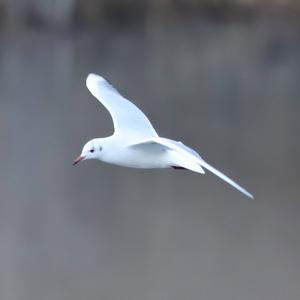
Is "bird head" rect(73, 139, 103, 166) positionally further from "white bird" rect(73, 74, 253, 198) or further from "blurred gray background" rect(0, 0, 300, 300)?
"blurred gray background" rect(0, 0, 300, 300)

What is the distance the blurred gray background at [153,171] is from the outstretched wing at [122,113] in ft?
4.39

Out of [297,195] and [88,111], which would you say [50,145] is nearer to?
[88,111]

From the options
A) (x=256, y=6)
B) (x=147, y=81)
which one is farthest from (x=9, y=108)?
(x=256, y=6)

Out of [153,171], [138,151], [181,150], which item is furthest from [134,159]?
[153,171]

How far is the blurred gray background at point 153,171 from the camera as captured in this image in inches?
177

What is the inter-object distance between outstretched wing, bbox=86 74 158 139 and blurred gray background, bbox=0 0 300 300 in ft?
4.39

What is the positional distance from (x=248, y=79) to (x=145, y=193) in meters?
2.20

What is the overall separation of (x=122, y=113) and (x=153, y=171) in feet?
9.62

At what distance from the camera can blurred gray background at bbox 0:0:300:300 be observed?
4492mm

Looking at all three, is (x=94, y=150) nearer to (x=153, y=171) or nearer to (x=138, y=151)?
(x=138, y=151)

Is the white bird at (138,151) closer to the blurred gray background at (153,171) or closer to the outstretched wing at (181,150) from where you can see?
the outstretched wing at (181,150)

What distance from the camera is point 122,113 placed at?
2.91 meters

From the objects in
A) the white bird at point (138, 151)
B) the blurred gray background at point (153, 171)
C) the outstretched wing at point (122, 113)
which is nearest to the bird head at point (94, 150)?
the white bird at point (138, 151)

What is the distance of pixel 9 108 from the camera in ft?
21.3
